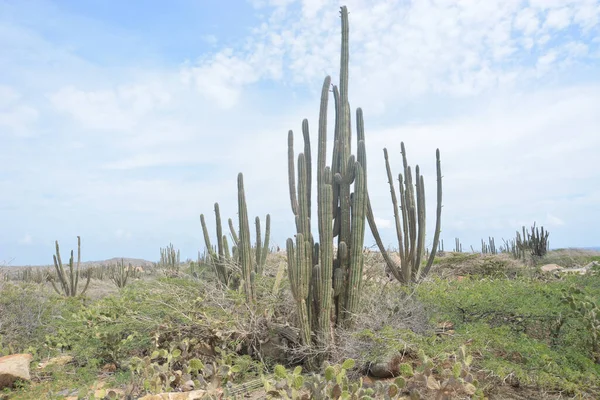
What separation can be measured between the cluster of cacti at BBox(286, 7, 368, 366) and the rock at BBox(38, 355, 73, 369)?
13.6 feet

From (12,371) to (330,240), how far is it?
4.56 metres

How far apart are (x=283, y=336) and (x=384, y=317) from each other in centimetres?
137

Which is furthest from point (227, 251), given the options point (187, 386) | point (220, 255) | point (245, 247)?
point (187, 386)

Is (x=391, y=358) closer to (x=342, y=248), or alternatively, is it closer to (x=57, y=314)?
(x=342, y=248)

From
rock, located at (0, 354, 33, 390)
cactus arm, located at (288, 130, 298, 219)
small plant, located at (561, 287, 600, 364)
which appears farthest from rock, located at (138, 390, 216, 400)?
small plant, located at (561, 287, 600, 364)

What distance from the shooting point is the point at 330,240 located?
658 centimetres

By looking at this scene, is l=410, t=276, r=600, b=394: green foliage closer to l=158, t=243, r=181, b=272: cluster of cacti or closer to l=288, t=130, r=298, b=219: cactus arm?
l=288, t=130, r=298, b=219: cactus arm

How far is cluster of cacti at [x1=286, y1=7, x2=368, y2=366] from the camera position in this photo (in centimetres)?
639

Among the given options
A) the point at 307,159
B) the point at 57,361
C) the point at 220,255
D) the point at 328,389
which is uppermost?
the point at 307,159

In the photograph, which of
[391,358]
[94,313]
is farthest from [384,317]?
[94,313]

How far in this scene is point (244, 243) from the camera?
8055mm

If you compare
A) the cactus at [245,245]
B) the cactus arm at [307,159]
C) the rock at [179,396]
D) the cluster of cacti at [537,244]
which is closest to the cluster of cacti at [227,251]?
the cactus at [245,245]

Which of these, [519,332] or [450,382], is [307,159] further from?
[450,382]

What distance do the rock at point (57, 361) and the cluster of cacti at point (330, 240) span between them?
4135 mm
